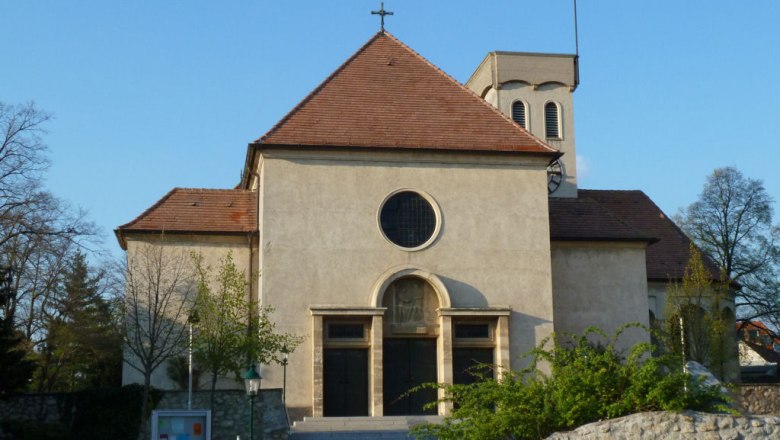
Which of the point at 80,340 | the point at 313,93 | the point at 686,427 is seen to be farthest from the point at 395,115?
the point at 686,427

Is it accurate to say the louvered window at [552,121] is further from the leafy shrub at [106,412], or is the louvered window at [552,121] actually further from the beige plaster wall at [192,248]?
the leafy shrub at [106,412]

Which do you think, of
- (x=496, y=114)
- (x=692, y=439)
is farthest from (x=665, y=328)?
(x=692, y=439)

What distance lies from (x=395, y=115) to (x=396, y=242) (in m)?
4.14

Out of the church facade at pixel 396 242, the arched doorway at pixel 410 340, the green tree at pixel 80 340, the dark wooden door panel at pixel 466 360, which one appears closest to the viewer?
the church facade at pixel 396 242

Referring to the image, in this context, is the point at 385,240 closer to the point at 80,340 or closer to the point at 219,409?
the point at 219,409

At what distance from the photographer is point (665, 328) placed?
119 ft

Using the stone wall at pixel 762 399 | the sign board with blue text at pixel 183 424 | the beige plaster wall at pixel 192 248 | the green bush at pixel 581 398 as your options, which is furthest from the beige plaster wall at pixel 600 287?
the green bush at pixel 581 398

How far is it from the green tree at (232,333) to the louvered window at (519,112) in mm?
18576

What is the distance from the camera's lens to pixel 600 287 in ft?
111

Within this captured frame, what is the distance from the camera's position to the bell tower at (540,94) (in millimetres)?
44875

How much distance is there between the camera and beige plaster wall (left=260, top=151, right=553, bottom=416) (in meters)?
30.3

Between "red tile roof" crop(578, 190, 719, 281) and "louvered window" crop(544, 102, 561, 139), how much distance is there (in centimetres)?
324

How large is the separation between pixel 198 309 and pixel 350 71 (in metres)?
9.85

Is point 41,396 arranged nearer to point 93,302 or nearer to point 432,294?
point 432,294
